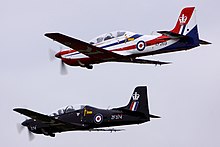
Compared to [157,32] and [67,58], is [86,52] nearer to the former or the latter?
[67,58]

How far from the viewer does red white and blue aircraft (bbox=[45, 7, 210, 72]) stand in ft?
182

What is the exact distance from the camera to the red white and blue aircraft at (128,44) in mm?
55469

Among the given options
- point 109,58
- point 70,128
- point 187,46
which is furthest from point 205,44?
point 70,128

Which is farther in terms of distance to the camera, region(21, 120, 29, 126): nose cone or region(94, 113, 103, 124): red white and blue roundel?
region(21, 120, 29, 126): nose cone

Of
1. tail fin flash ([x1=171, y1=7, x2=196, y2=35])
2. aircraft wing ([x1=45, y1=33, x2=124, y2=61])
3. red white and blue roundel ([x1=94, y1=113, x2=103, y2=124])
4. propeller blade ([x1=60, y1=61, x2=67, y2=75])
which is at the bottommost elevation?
red white and blue roundel ([x1=94, y1=113, x2=103, y2=124])

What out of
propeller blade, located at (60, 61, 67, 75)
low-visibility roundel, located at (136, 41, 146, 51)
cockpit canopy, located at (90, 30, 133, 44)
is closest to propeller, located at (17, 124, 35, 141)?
propeller blade, located at (60, 61, 67, 75)

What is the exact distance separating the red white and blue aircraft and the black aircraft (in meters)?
2.53

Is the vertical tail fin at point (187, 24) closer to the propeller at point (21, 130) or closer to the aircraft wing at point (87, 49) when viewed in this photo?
the aircraft wing at point (87, 49)

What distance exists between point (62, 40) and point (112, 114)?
510 cm

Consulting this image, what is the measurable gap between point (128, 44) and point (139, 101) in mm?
3512

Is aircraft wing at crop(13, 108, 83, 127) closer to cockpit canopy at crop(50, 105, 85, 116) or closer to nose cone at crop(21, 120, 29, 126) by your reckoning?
cockpit canopy at crop(50, 105, 85, 116)

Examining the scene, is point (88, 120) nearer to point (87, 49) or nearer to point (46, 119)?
point (46, 119)

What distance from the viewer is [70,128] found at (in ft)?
198

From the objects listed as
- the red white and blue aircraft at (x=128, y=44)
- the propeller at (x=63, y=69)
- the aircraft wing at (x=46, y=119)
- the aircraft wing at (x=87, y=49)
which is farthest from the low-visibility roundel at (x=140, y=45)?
the aircraft wing at (x=46, y=119)
